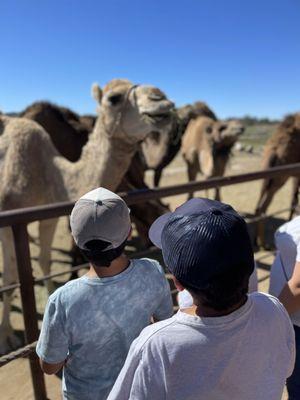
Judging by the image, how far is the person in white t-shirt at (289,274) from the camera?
5.21 ft

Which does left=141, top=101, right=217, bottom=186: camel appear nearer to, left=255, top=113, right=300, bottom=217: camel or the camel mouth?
left=255, top=113, right=300, bottom=217: camel

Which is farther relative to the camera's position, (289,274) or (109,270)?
(289,274)

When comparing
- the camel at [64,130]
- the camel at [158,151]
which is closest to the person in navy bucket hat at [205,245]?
the camel at [64,130]

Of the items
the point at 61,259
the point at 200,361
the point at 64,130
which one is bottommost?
the point at 61,259

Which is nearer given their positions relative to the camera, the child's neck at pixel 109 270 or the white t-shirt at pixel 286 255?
→ the child's neck at pixel 109 270

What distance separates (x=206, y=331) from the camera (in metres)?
0.98

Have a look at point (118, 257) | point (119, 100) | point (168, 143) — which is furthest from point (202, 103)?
point (118, 257)

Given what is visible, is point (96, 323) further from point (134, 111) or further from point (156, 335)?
point (134, 111)

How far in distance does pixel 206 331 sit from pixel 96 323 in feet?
1.78

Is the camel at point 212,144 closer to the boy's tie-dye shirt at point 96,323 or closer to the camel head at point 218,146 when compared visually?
the camel head at point 218,146

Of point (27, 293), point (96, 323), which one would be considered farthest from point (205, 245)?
point (27, 293)

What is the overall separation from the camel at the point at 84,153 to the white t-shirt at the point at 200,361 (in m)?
2.84

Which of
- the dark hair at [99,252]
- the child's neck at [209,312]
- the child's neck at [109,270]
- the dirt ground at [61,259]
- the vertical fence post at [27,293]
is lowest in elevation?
the dirt ground at [61,259]

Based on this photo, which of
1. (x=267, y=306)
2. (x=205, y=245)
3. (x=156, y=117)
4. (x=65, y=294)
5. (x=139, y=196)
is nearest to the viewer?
(x=205, y=245)
